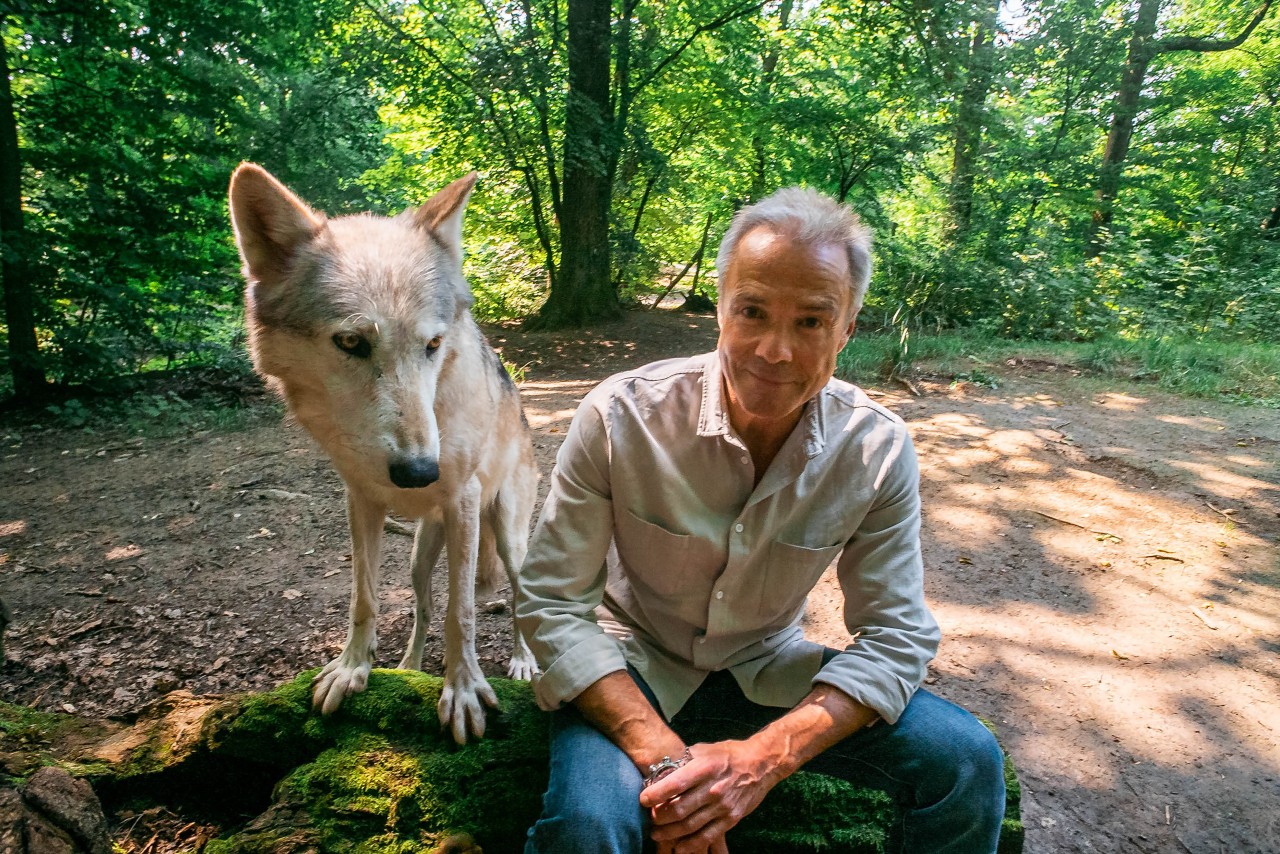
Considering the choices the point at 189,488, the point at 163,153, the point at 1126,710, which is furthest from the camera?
the point at 163,153

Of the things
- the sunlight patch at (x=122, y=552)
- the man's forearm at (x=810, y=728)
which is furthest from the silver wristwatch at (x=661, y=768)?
the sunlight patch at (x=122, y=552)

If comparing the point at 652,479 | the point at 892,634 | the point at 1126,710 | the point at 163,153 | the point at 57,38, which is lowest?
the point at 1126,710

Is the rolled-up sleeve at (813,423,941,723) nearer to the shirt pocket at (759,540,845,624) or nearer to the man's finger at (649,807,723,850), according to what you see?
the shirt pocket at (759,540,845,624)

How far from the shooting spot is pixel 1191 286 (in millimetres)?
11203

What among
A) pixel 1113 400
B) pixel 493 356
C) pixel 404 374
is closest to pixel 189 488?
pixel 493 356

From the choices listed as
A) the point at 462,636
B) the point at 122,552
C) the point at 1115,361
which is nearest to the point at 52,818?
the point at 462,636

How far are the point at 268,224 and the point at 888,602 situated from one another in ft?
7.14

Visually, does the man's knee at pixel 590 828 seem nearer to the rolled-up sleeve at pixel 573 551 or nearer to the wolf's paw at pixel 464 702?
the rolled-up sleeve at pixel 573 551

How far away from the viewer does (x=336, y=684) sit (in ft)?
6.79

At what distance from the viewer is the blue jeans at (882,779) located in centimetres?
149

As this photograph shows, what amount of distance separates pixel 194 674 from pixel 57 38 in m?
6.71

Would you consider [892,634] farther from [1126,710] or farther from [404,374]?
[1126,710]

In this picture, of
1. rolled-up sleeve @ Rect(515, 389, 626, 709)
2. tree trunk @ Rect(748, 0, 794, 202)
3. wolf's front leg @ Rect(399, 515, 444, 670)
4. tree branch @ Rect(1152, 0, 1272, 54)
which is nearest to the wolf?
wolf's front leg @ Rect(399, 515, 444, 670)

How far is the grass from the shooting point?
25.3 feet
